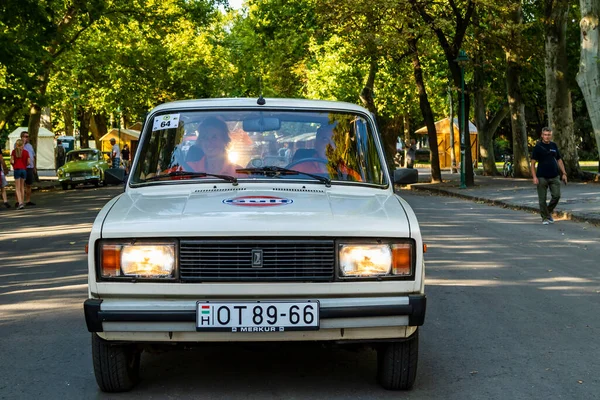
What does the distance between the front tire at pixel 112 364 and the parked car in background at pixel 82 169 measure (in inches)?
1284

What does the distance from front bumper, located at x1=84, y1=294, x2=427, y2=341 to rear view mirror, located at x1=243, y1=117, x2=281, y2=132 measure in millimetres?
1768

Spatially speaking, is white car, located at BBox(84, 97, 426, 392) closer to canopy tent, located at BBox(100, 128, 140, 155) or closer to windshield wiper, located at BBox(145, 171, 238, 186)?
windshield wiper, located at BBox(145, 171, 238, 186)

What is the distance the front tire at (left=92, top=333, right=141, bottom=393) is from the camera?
5.41 metres

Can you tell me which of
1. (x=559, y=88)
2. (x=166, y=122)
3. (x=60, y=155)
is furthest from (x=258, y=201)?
(x=60, y=155)

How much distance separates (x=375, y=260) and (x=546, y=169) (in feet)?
45.8

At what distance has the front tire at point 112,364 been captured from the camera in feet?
17.8

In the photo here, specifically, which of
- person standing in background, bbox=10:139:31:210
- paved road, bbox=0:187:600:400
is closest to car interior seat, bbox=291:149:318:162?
paved road, bbox=0:187:600:400

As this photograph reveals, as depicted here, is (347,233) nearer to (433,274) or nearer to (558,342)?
(558,342)

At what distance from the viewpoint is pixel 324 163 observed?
6.52 m

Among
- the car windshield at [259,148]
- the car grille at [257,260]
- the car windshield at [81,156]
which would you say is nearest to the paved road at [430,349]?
the car grille at [257,260]

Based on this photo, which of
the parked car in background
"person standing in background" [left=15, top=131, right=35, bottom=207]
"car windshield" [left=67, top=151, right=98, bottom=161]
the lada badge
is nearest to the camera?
the lada badge

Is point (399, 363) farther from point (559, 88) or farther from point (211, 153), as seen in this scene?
point (559, 88)

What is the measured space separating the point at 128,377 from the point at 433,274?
231 inches

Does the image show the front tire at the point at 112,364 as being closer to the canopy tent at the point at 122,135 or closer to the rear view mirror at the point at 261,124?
the rear view mirror at the point at 261,124
